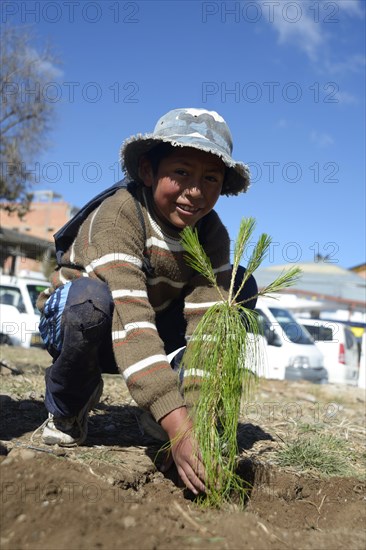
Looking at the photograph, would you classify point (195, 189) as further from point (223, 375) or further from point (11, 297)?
point (11, 297)

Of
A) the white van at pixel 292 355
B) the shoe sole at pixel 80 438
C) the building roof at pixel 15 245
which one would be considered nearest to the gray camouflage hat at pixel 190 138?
the shoe sole at pixel 80 438

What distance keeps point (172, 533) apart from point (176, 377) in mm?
614

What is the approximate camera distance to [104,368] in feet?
9.09

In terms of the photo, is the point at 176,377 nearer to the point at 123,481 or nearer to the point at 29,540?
the point at 123,481

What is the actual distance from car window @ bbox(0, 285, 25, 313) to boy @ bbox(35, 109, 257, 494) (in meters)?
10.7

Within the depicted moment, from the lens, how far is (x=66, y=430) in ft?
8.44

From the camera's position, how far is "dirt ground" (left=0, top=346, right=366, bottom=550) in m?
1.62

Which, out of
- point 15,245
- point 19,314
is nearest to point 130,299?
point 19,314

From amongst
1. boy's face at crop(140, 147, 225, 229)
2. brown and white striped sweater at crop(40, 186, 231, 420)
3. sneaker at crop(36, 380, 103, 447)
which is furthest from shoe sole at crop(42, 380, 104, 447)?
boy's face at crop(140, 147, 225, 229)

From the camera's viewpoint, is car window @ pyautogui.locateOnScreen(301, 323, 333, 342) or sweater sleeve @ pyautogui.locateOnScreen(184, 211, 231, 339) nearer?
sweater sleeve @ pyautogui.locateOnScreen(184, 211, 231, 339)

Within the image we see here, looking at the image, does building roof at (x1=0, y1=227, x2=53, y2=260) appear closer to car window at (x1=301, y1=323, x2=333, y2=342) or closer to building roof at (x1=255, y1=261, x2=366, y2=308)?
building roof at (x1=255, y1=261, x2=366, y2=308)

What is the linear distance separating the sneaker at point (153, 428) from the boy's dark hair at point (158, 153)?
1.16 m

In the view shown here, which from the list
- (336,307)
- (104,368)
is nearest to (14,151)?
(336,307)

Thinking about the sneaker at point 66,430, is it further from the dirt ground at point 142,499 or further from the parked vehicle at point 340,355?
the parked vehicle at point 340,355
